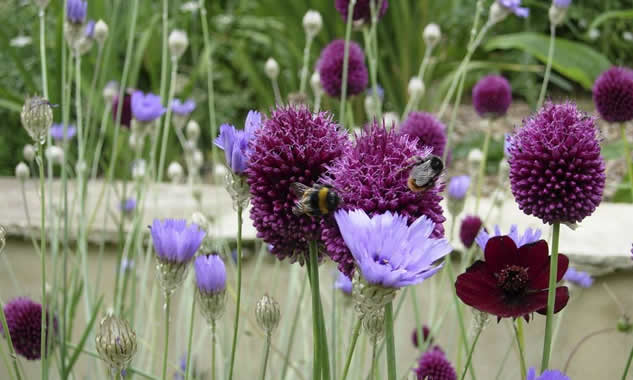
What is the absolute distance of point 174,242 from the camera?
1.61 ft

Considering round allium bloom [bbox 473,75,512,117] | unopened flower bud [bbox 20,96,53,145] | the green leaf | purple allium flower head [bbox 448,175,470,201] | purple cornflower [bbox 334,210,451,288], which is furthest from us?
the green leaf

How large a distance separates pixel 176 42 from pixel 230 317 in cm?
50

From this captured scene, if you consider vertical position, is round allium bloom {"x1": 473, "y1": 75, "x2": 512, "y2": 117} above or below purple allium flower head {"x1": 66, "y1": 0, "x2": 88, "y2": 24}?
below

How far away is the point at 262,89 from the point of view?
2219 millimetres

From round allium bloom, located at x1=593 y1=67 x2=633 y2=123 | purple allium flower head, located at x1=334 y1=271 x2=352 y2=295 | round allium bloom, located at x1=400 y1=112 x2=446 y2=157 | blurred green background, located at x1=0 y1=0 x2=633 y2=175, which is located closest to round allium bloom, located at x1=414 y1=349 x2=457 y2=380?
purple allium flower head, located at x1=334 y1=271 x2=352 y2=295

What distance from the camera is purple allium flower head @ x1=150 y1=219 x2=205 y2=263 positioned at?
0.49 m

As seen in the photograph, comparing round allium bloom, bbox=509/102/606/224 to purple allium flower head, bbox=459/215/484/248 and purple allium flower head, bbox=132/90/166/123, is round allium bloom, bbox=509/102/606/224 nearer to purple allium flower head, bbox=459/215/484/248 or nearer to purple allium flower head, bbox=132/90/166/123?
purple allium flower head, bbox=459/215/484/248

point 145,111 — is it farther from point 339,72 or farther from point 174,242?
point 174,242

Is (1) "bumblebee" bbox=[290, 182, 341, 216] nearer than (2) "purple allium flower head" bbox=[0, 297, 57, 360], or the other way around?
(1) "bumblebee" bbox=[290, 182, 341, 216]

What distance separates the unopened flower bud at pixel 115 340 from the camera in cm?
44

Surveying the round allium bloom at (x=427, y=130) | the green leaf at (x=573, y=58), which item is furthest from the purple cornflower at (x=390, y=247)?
the green leaf at (x=573, y=58)

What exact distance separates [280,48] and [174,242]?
188 cm

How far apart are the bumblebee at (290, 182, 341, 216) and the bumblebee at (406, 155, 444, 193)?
0.14ft

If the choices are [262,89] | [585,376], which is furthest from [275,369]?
[262,89]
